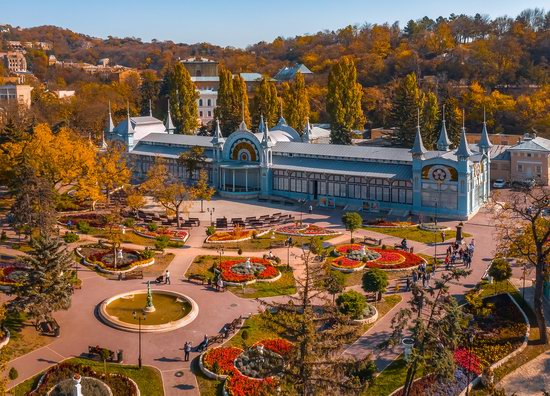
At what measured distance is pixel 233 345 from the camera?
2630 cm

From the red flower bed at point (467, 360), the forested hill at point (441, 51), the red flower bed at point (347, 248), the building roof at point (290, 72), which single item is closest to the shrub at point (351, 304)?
the red flower bed at point (467, 360)

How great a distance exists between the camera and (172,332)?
2773cm

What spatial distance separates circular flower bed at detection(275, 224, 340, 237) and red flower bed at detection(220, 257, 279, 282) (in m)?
6.87

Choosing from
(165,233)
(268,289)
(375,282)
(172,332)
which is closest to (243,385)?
(172,332)

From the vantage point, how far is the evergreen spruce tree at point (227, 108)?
81750 millimetres

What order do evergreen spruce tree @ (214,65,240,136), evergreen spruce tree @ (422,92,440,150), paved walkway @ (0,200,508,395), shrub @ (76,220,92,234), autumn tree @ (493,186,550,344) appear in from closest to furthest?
paved walkway @ (0,200,508,395), autumn tree @ (493,186,550,344), shrub @ (76,220,92,234), evergreen spruce tree @ (422,92,440,150), evergreen spruce tree @ (214,65,240,136)

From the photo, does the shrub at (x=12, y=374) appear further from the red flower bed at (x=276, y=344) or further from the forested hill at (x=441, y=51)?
the forested hill at (x=441, y=51)

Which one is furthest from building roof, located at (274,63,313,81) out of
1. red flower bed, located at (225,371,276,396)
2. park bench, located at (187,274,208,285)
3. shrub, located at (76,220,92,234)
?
red flower bed, located at (225,371,276,396)

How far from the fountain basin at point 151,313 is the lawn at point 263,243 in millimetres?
9177

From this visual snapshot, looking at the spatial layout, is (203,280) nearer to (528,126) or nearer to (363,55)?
(528,126)

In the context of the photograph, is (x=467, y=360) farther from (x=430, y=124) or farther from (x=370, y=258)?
(x=430, y=124)

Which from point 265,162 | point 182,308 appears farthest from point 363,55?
point 182,308

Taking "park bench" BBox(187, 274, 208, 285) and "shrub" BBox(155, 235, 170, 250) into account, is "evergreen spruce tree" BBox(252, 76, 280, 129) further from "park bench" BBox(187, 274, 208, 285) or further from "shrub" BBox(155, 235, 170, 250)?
"park bench" BBox(187, 274, 208, 285)

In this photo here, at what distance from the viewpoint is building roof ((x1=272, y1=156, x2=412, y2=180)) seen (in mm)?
51219
